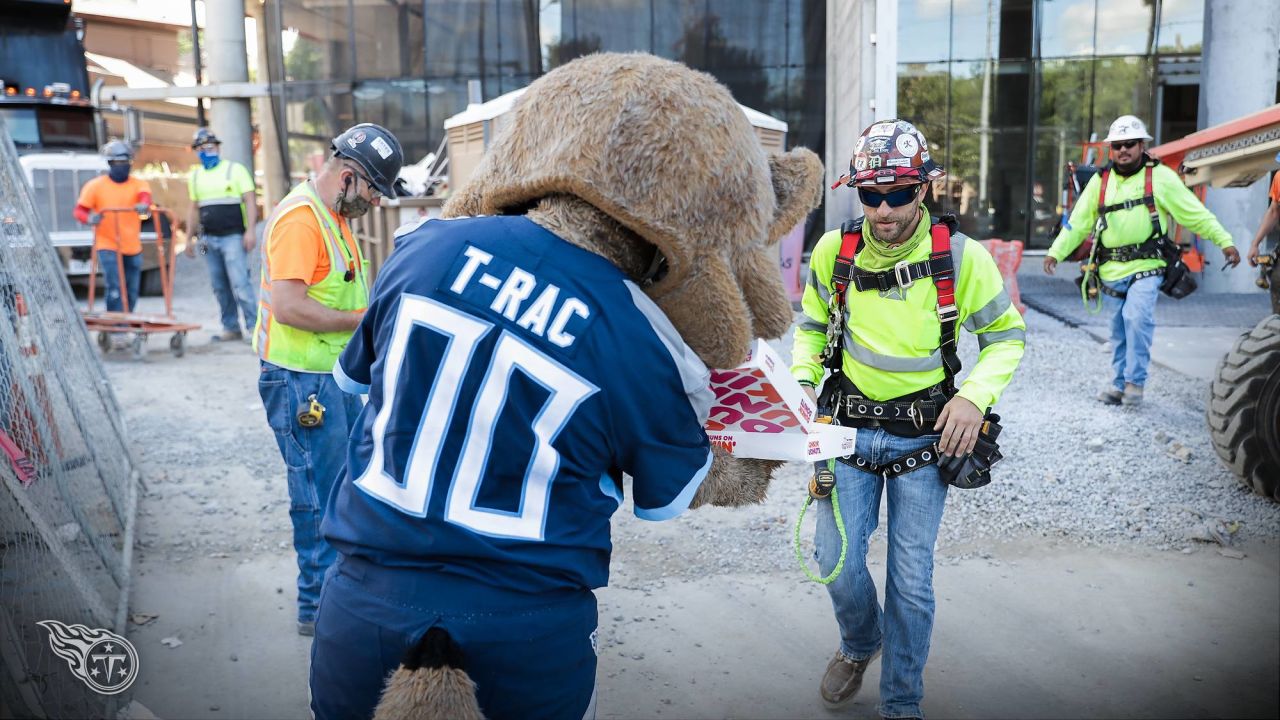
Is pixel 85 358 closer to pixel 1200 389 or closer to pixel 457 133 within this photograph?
pixel 457 133

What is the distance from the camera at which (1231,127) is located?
5320 mm

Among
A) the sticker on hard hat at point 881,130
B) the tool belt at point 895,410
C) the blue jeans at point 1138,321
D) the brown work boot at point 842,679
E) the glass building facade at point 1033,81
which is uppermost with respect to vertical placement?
the glass building facade at point 1033,81

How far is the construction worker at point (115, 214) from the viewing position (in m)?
11.0

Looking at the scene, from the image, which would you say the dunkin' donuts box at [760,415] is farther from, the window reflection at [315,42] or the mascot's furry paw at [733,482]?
the window reflection at [315,42]

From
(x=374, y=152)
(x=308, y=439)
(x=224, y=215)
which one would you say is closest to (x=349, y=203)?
(x=374, y=152)

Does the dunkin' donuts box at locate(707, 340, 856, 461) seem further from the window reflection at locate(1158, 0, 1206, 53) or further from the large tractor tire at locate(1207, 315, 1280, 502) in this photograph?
the window reflection at locate(1158, 0, 1206, 53)

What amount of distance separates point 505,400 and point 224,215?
9682 millimetres

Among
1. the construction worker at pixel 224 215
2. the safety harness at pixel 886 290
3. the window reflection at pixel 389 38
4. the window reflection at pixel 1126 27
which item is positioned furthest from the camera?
the window reflection at pixel 389 38

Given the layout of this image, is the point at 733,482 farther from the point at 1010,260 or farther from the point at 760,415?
the point at 1010,260

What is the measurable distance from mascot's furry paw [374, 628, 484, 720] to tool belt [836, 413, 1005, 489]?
187cm

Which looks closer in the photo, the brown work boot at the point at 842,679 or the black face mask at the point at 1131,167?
the brown work boot at the point at 842,679

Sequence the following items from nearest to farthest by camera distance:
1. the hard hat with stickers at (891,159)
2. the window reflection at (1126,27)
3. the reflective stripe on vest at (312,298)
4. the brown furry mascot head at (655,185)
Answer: the brown furry mascot head at (655,185)
the hard hat with stickers at (891,159)
the reflective stripe on vest at (312,298)
the window reflection at (1126,27)

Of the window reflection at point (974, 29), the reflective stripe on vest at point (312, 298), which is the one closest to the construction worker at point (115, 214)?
the reflective stripe on vest at point (312, 298)

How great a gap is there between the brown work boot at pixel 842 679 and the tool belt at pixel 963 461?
2.49 feet
